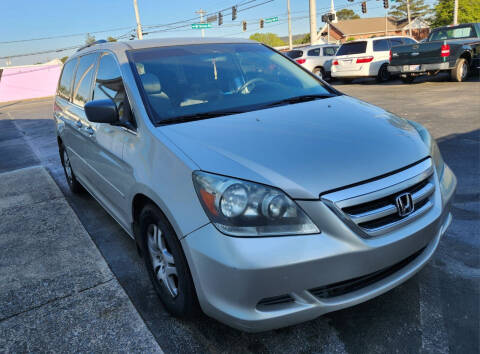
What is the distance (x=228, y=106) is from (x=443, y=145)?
422cm

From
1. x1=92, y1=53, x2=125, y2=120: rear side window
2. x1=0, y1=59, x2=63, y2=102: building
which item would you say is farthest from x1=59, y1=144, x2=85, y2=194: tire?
x1=0, y1=59, x2=63, y2=102: building

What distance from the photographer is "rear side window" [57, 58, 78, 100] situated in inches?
177

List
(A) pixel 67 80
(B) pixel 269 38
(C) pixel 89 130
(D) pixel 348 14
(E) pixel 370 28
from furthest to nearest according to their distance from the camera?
1. (B) pixel 269 38
2. (D) pixel 348 14
3. (E) pixel 370 28
4. (A) pixel 67 80
5. (C) pixel 89 130

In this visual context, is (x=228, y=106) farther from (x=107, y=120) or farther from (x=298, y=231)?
(x=298, y=231)

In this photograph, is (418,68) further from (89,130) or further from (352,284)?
(352,284)

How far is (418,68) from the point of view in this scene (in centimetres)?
1306

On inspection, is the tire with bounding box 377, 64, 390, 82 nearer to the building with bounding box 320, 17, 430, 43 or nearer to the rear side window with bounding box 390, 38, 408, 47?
the rear side window with bounding box 390, 38, 408, 47

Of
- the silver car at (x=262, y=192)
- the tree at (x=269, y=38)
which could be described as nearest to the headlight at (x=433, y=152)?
the silver car at (x=262, y=192)

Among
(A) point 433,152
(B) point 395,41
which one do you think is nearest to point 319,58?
(B) point 395,41

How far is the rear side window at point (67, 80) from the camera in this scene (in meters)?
4.49

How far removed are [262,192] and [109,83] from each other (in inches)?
72.7

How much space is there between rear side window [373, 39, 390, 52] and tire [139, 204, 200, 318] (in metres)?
15.0

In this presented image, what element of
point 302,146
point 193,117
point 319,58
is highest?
point 193,117

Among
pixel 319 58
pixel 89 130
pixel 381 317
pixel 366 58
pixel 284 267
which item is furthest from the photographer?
pixel 319 58
